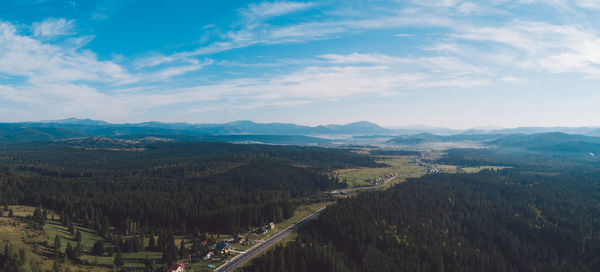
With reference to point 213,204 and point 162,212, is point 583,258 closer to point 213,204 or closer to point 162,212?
point 213,204

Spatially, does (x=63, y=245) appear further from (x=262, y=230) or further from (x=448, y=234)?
(x=448, y=234)

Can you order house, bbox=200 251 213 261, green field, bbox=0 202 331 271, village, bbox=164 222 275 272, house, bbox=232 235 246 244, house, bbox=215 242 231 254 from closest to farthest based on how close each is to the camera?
village, bbox=164 222 275 272 → green field, bbox=0 202 331 271 → house, bbox=200 251 213 261 → house, bbox=215 242 231 254 → house, bbox=232 235 246 244

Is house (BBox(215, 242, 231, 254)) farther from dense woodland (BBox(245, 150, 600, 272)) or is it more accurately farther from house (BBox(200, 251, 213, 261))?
dense woodland (BBox(245, 150, 600, 272))

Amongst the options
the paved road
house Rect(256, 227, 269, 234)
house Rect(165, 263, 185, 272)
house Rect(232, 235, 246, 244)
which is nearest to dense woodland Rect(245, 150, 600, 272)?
the paved road

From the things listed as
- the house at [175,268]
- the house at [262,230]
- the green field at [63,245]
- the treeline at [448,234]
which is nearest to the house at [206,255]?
the green field at [63,245]

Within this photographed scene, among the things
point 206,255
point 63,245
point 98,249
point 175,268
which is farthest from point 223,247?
point 63,245
